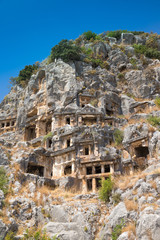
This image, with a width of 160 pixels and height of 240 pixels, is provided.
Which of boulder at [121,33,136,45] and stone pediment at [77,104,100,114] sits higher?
boulder at [121,33,136,45]

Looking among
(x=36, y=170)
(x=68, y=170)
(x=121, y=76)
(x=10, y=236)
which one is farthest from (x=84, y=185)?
(x=121, y=76)

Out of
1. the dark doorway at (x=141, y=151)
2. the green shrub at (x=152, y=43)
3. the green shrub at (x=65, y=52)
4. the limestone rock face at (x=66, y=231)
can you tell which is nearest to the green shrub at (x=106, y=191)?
the limestone rock face at (x=66, y=231)

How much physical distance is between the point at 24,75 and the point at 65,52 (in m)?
11.5

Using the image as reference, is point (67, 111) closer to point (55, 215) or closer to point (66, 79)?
point (66, 79)

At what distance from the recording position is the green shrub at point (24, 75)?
5122 cm

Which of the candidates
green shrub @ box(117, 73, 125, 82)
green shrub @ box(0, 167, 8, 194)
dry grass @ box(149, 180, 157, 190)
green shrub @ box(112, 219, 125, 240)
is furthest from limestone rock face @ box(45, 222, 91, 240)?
green shrub @ box(117, 73, 125, 82)

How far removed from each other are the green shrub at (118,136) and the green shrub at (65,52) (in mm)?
18690

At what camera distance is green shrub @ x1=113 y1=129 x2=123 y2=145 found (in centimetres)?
3136

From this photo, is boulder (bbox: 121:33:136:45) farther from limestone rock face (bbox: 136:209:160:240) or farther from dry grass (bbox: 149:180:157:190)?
limestone rock face (bbox: 136:209:160:240)

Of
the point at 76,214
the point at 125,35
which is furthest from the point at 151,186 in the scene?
the point at 125,35

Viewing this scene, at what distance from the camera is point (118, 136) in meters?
31.9

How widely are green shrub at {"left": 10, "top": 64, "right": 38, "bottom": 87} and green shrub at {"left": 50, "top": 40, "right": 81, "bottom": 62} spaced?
7085mm

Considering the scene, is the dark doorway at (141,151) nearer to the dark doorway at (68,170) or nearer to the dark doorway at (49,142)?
the dark doorway at (68,170)

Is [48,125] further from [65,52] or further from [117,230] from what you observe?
[117,230]
